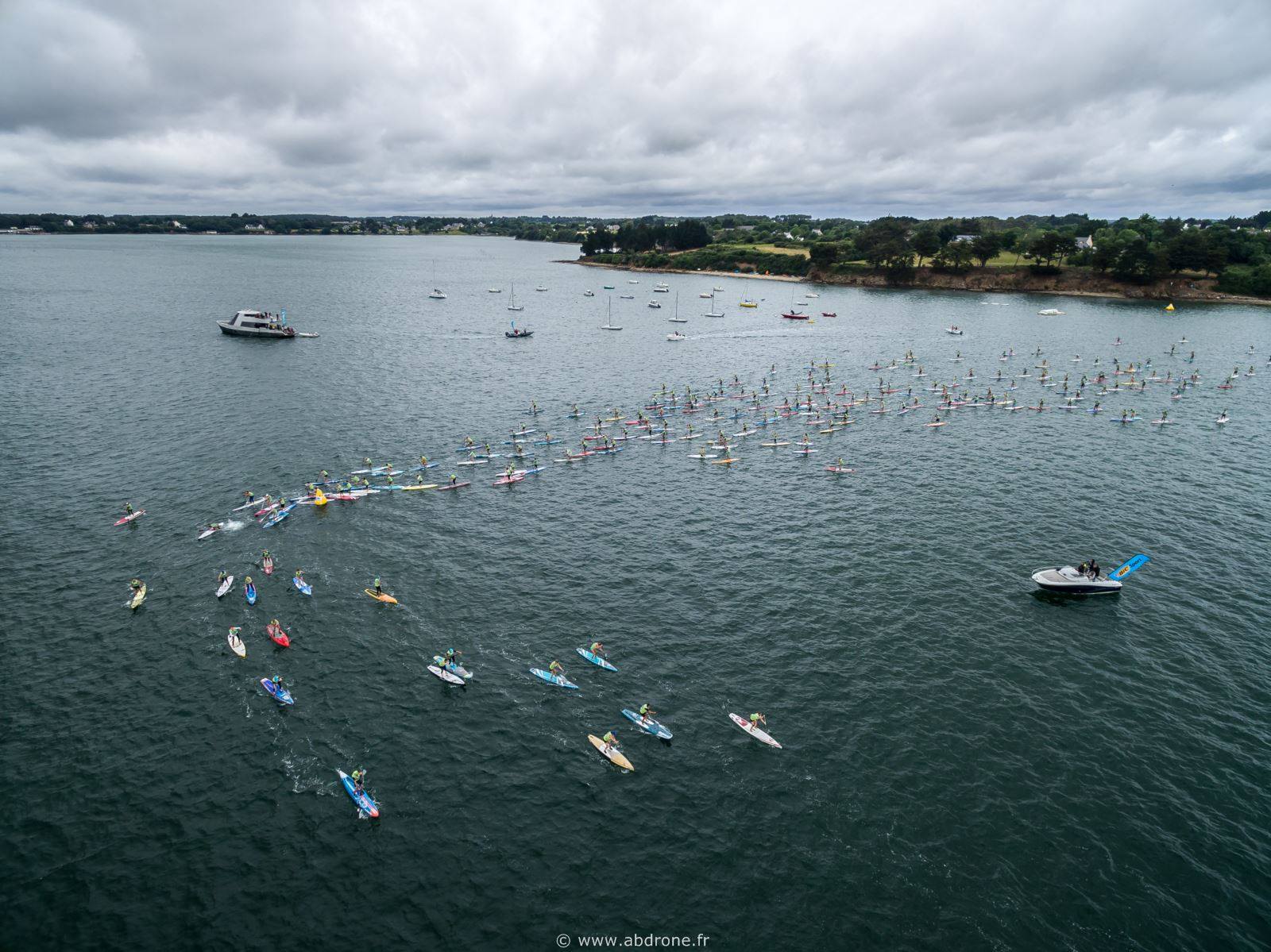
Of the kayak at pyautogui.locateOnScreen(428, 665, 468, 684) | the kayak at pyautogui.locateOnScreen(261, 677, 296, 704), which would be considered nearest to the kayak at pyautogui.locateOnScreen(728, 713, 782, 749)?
the kayak at pyautogui.locateOnScreen(428, 665, 468, 684)

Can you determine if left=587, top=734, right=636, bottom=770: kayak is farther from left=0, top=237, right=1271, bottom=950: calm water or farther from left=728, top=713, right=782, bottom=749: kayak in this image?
left=728, top=713, right=782, bottom=749: kayak

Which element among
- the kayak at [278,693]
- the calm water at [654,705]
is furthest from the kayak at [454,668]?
the kayak at [278,693]

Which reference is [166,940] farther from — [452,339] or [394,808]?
[452,339]

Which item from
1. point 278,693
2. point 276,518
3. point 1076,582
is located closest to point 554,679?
point 278,693

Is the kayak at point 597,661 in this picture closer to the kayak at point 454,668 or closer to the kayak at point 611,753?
the kayak at point 611,753

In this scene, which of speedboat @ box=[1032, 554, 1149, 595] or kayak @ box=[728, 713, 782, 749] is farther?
speedboat @ box=[1032, 554, 1149, 595]

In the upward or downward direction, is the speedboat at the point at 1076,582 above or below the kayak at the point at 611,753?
above
